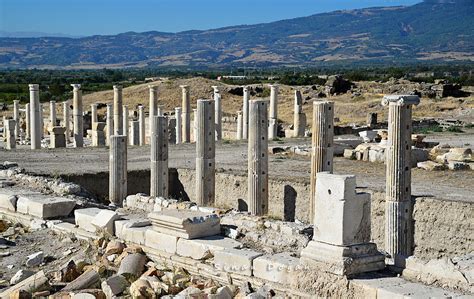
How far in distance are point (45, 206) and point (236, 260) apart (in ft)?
14.5

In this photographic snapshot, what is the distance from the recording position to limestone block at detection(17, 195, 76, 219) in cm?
1284

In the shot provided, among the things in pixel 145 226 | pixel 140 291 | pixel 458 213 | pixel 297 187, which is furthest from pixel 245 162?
pixel 140 291

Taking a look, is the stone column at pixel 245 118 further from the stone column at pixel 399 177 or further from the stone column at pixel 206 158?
the stone column at pixel 399 177

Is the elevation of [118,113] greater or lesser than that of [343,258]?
greater

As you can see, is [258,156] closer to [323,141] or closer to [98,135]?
[323,141]

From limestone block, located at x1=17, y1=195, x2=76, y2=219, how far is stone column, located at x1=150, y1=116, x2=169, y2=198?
5.42 meters

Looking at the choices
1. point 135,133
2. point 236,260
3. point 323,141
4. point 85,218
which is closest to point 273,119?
point 135,133

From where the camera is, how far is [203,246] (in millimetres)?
10211

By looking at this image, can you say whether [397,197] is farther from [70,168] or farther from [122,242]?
[70,168]

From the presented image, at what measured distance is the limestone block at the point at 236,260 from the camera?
31.4ft

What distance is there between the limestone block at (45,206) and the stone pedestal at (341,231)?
5.32 metres

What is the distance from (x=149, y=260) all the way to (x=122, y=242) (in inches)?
25.2

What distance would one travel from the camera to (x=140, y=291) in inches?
371

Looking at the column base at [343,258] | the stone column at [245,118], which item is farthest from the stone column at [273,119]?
the column base at [343,258]
